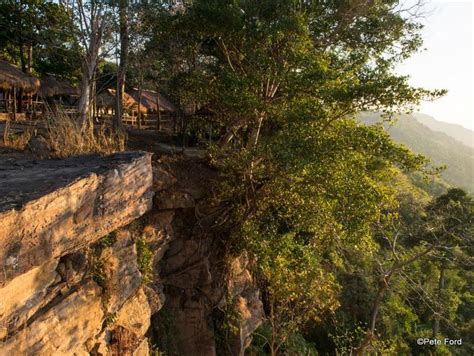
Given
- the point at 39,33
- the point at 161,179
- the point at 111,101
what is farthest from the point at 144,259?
the point at 111,101

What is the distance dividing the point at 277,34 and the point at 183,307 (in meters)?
6.51

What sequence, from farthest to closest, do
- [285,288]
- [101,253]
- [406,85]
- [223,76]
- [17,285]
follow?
[285,288]
[223,76]
[406,85]
[101,253]
[17,285]

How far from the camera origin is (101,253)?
5.02m

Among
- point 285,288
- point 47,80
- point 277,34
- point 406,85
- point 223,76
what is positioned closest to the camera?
point 406,85

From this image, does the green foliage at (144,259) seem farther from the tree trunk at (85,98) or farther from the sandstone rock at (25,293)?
the tree trunk at (85,98)

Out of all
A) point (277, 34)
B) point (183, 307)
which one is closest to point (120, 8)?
point (277, 34)

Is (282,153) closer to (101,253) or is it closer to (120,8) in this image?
(101,253)

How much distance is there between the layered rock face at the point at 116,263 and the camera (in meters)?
3.33

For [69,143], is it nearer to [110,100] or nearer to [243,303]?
[243,303]

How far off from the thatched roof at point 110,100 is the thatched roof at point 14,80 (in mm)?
4157

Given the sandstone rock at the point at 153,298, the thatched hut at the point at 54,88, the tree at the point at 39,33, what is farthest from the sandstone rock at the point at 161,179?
the thatched hut at the point at 54,88

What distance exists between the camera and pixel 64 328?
410 cm

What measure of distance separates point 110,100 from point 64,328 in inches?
675

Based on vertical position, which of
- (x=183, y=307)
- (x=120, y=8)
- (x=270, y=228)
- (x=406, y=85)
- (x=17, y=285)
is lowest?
(x=183, y=307)
